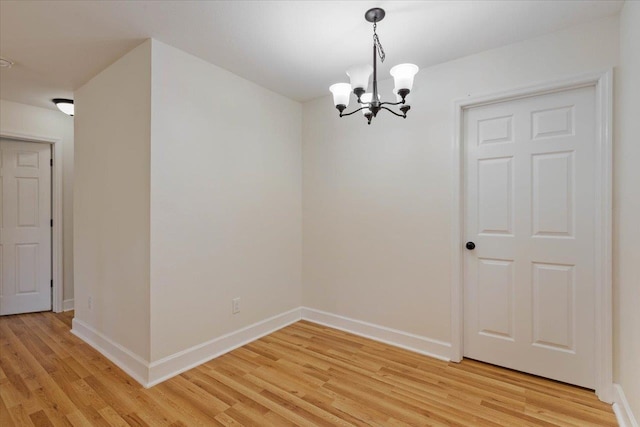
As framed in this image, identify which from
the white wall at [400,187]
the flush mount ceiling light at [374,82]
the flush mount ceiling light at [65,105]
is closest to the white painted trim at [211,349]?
the white wall at [400,187]

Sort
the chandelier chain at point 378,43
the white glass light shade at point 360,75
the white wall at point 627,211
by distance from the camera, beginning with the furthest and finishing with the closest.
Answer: the chandelier chain at point 378,43, the white glass light shade at point 360,75, the white wall at point 627,211

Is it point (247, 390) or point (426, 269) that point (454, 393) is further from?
point (247, 390)

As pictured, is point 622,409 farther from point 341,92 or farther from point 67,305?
point 67,305

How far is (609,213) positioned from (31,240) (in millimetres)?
5576

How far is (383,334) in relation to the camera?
116 inches

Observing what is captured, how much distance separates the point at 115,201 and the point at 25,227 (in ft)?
7.06

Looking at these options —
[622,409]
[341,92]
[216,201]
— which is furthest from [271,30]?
[622,409]

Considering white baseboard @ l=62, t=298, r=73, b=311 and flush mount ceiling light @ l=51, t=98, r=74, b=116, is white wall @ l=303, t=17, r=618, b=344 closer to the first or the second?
flush mount ceiling light @ l=51, t=98, r=74, b=116

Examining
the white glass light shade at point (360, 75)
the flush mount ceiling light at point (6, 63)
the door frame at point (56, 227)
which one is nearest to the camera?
the white glass light shade at point (360, 75)

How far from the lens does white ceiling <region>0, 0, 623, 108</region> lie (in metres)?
1.92

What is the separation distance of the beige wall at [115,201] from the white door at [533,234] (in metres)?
2.52

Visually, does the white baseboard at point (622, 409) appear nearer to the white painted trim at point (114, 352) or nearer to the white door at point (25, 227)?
the white painted trim at point (114, 352)

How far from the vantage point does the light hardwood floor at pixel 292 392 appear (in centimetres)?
186

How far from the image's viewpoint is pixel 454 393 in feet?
6.90
